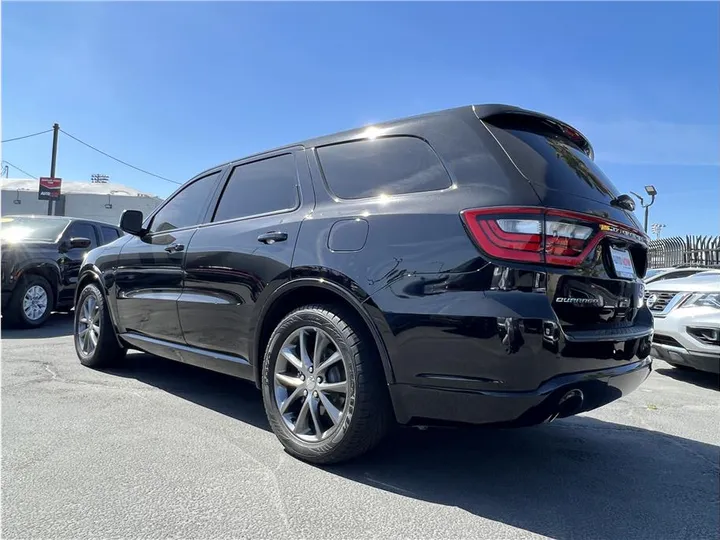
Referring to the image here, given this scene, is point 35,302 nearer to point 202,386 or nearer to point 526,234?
point 202,386

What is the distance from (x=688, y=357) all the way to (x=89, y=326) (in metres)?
5.74

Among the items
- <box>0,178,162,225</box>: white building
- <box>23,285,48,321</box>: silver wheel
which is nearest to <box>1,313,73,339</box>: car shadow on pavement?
<box>23,285,48,321</box>: silver wheel

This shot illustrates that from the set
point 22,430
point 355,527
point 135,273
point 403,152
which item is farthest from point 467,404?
point 135,273

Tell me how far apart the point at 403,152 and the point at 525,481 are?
5.90ft

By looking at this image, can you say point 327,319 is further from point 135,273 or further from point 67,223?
point 67,223

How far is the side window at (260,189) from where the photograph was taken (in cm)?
324

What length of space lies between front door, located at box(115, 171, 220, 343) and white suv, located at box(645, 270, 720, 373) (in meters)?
3.99

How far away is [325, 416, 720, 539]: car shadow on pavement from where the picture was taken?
88.8 inches

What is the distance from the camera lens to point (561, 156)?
2656 mm

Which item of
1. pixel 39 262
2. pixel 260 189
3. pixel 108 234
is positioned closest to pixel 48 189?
pixel 108 234

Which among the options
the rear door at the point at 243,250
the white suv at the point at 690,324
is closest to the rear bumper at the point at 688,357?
the white suv at the point at 690,324

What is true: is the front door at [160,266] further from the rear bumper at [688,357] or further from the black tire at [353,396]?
the rear bumper at [688,357]

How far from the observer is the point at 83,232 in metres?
8.26

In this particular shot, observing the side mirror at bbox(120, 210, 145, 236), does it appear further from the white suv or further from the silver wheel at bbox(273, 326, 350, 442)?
the white suv
